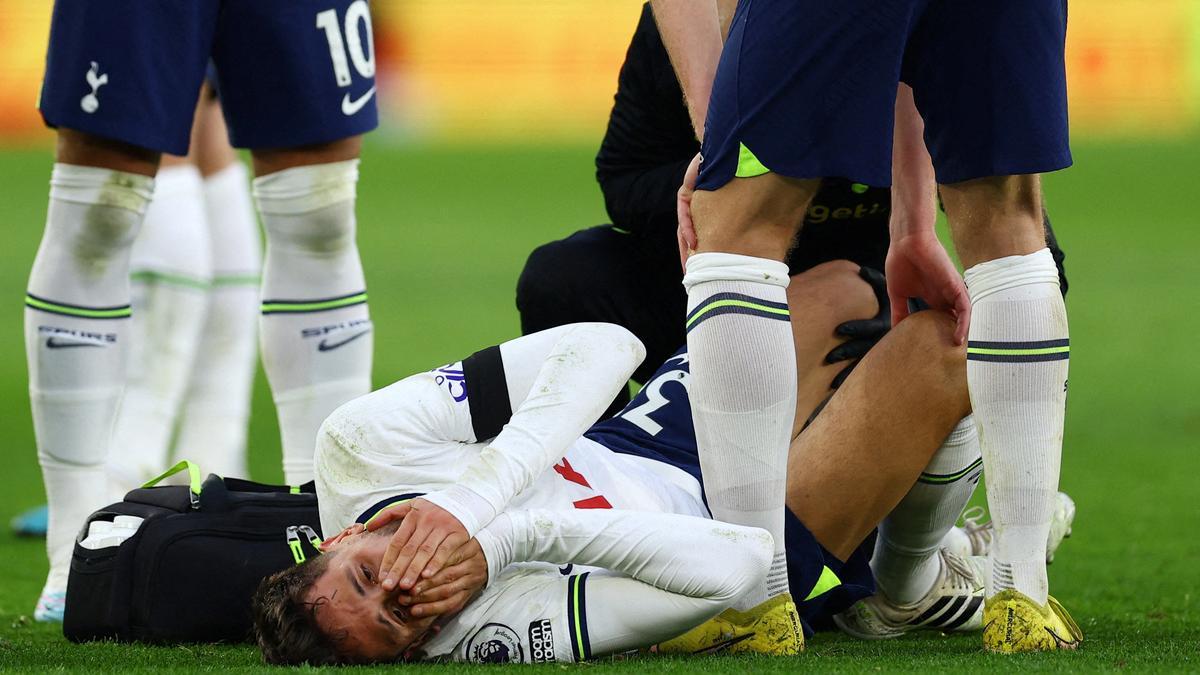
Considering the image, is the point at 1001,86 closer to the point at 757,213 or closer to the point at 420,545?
the point at 757,213

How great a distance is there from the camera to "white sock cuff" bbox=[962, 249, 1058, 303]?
222cm

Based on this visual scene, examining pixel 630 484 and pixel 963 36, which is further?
pixel 630 484

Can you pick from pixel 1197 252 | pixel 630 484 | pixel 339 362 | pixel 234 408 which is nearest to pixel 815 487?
pixel 630 484

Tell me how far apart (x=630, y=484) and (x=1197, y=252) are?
9493 mm

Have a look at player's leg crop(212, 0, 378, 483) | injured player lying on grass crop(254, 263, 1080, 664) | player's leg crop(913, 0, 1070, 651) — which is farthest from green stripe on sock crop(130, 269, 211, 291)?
player's leg crop(913, 0, 1070, 651)

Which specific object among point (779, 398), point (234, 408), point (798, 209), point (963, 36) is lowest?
point (234, 408)

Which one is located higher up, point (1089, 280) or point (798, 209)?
point (798, 209)

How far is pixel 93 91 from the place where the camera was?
2979 mm

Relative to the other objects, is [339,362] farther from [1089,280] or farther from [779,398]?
[1089,280]

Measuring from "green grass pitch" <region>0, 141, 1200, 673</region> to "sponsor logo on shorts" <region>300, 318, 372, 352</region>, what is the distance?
2.45 ft

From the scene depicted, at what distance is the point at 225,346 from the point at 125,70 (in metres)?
1.62

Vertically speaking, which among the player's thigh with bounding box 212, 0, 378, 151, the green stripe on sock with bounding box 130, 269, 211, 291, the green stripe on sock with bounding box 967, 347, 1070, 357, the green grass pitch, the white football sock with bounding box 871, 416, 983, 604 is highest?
the player's thigh with bounding box 212, 0, 378, 151

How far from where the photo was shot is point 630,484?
8.23 feet

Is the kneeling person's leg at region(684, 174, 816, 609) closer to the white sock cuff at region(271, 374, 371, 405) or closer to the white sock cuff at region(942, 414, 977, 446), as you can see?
the white sock cuff at region(942, 414, 977, 446)
